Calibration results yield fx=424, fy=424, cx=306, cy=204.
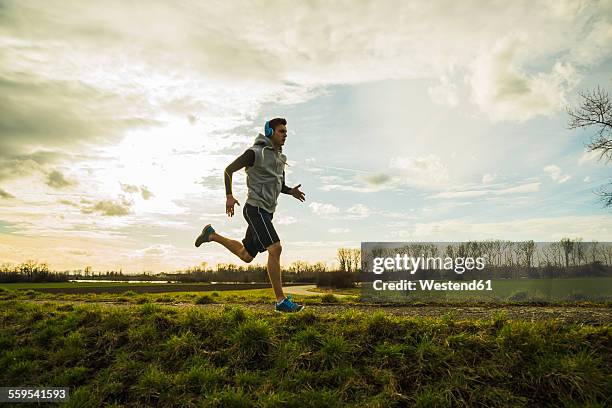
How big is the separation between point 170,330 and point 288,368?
2.05m

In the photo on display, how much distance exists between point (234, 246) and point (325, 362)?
2.82 meters

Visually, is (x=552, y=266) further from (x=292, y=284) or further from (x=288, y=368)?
(x=292, y=284)

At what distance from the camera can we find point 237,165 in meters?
6.61

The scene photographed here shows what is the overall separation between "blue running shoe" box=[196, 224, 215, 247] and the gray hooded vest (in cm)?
116

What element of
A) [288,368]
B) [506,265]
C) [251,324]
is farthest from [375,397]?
[506,265]

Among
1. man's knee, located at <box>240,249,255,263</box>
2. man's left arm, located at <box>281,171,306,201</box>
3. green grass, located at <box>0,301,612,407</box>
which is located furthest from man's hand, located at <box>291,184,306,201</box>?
green grass, located at <box>0,301,612,407</box>

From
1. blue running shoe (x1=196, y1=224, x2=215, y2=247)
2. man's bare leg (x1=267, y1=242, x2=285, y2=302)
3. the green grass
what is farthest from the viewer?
blue running shoe (x1=196, y1=224, x2=215, y2=247)

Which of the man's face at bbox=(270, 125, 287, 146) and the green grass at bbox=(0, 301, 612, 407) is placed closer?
the green grass at bbox=(0, 301, 612, 407)

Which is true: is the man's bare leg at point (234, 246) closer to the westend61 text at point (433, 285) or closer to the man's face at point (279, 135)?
the man's face at point (279, 135)

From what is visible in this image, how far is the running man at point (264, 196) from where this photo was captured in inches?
262

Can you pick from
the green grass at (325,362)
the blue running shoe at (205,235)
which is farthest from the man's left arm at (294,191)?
the green grass at (325,362)

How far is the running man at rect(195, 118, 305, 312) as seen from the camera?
666 cm

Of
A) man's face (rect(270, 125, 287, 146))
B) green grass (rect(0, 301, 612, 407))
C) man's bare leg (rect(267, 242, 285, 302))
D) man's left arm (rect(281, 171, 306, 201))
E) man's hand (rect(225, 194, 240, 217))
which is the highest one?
man's face (rect(270, 125, 287, 146))

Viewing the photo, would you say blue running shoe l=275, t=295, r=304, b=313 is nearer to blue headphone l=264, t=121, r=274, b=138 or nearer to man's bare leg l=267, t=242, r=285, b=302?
man's bare leg l=267, t=242, r=285, b=302
